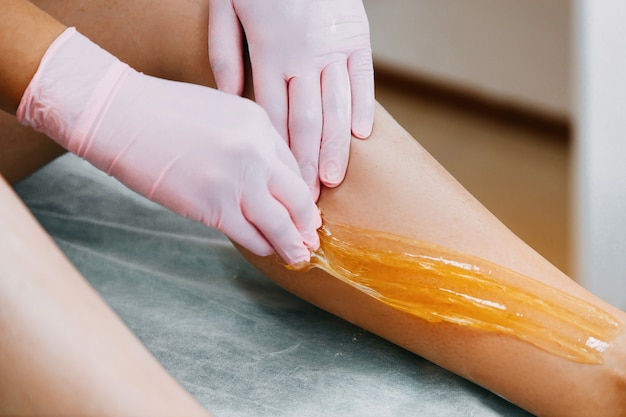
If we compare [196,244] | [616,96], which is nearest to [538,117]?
[616,96]

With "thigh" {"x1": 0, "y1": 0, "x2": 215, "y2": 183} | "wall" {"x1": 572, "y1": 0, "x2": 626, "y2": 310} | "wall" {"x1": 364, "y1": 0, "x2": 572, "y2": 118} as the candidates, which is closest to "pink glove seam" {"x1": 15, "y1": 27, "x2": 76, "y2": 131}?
"thigh" {"x1": 0, "y1": 0, "x2": 215, "y2": 183}

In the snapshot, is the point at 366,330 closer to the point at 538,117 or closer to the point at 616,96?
the point at 616,96

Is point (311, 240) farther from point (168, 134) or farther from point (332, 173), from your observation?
point (168, 134)

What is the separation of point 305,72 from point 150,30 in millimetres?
270

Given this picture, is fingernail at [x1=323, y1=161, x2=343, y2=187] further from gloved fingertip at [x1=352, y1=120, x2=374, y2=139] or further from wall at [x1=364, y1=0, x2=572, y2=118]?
wall at [x1=364, y1=0, x2=572, y2=118]

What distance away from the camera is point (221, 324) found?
3.74 ft

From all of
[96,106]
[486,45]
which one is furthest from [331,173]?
[486,45]

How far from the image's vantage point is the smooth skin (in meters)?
1.00

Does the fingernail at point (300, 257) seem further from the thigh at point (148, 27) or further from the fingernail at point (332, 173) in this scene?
the thigh at point (148, 27)

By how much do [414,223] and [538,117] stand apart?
148cm

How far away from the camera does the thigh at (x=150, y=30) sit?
1.18 metres

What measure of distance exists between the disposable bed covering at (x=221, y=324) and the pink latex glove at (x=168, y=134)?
0.59ft

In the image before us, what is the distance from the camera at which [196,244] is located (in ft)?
4.28

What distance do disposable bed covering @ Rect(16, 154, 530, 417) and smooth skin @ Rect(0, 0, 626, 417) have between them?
41 millimetres
